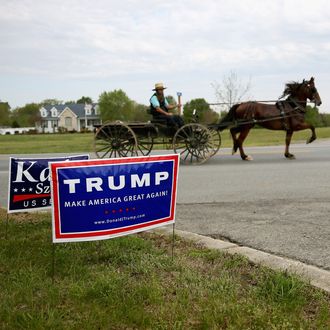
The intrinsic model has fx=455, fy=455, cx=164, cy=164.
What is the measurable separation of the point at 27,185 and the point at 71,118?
104 metres

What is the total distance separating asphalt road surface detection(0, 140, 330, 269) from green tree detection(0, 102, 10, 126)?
8815 centimetres

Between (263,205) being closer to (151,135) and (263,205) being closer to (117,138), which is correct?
(151,135)

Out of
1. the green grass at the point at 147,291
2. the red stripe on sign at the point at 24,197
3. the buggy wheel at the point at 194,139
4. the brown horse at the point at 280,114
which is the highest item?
the brown horse at the point at 280,114

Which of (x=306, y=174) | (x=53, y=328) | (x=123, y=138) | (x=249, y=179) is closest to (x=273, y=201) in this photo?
(x=249, y=179)

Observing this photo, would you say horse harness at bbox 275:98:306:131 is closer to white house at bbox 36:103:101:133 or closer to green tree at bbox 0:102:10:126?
green tree at bbox 0:102:10:126

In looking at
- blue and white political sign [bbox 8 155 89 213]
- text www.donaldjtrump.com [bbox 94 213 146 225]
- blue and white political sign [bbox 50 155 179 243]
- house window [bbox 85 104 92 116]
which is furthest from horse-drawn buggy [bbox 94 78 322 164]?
house window [bbox 85 104 92 116]

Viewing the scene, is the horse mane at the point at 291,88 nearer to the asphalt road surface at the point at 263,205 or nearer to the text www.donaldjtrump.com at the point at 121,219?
the asphalt road surface at the point at 263,205

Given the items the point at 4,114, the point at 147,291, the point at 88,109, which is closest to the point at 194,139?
→ the point at 147,291

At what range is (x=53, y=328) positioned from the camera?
10.0 feet

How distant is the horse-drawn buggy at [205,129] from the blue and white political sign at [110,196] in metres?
8.33

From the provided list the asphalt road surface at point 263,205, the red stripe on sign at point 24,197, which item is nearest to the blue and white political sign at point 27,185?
the red stripe on sign at point 24,197

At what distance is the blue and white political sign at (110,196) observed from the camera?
12.7 feet

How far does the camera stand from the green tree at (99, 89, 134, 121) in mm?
87750

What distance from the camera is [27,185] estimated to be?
218 inches
